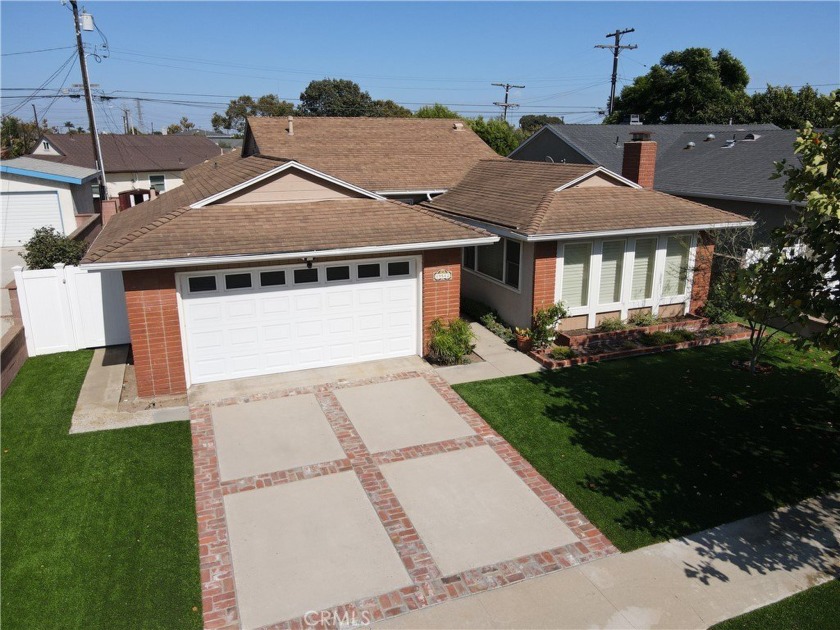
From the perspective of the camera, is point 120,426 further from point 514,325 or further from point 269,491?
point 514,325

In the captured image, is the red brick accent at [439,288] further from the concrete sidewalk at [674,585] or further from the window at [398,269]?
the concrete sidewalk at [674,585]

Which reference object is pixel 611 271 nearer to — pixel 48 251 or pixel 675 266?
pixel 675 266

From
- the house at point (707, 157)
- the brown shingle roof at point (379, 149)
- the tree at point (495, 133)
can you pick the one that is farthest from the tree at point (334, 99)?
the brown shingle roof at point (379, 149)

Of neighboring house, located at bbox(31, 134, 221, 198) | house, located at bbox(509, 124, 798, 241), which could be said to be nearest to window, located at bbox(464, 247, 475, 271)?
house, located at bbox(509, 124, 798, 241)

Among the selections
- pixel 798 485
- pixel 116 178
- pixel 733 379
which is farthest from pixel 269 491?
pixel 116 178

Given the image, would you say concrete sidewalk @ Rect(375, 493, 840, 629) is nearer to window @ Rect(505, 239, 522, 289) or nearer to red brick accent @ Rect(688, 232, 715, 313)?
window @ Rect(505, 239, 522, 289)

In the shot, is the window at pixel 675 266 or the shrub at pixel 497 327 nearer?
the shrub at pixel 497 327

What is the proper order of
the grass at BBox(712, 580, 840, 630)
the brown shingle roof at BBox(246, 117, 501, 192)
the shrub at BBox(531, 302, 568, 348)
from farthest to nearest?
the brown shingle roof at BBox(246, 117, 501, 192) < the shrub at BBox(531, 302, 568, 348) < the grass at BBox(712, 580, 840, 630)
